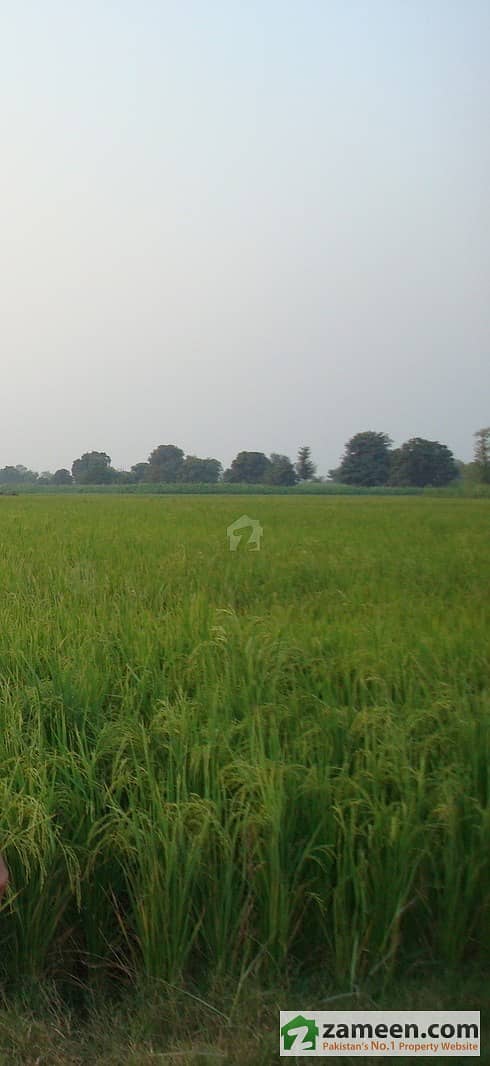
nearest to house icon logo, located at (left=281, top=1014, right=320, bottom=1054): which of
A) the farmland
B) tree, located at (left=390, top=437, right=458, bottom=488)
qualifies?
the farmland

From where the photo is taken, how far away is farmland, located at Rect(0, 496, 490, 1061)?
192 centimetres

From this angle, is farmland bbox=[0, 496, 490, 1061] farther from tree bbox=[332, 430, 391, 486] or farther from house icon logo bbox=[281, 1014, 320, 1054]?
tree bbox=[332, 430, 391, 486]

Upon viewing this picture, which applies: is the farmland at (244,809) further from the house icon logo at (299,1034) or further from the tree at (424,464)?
the tree at (424,464)

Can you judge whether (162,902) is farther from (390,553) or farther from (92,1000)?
(390,553)

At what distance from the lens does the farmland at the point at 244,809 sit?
6.30 ft

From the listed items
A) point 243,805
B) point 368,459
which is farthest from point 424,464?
point 243,805

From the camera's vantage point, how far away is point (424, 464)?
44.3 meters

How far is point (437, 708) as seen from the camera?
265cm

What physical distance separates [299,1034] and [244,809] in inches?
23.6

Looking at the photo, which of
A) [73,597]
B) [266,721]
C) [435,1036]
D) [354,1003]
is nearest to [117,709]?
[266,721]

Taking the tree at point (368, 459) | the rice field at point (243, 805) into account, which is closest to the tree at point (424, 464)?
the tree at point (368, 459)

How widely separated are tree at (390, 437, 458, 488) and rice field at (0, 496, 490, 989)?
4036cm

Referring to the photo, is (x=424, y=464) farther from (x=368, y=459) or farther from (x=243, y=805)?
(x=243, y=805)

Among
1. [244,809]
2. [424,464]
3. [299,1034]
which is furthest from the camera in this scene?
[424,464]
